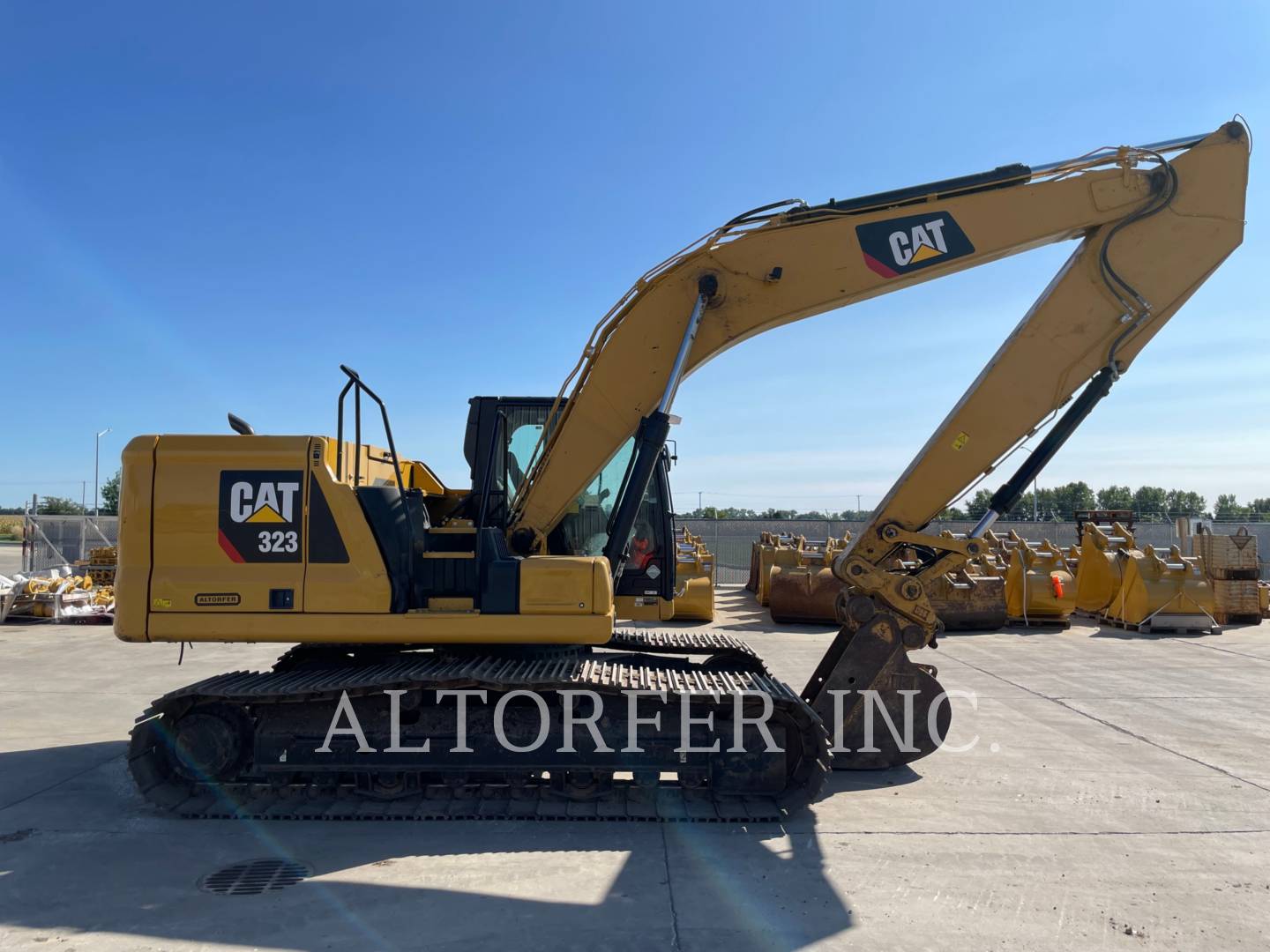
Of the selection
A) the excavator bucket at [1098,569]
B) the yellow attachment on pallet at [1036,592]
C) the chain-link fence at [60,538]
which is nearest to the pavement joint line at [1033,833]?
the yellow attachment on pallet at [1036,592]

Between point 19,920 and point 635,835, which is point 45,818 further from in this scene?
point 635,835

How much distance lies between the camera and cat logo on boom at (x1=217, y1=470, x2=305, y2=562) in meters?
5.78

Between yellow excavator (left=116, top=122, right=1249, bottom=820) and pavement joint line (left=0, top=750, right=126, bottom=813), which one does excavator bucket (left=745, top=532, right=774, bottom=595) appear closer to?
yellow excavator (left=116, top=122, right=1249, bottom=820)

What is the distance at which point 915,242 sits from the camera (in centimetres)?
611

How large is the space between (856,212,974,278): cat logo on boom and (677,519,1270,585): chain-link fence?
2142 centimetres

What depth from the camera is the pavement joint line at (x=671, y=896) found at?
4.02 meters

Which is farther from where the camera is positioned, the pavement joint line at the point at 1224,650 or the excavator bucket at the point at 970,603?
the excavator bucket at the point at 970,603

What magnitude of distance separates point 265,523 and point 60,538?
23.0 meters

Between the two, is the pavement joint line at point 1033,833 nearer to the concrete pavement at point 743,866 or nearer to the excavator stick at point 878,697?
the concrete pavement at point 743,866

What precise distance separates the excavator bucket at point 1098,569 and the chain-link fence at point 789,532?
964 centimetres

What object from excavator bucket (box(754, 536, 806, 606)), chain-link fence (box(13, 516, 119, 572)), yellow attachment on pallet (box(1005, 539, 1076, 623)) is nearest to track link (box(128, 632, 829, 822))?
excavator bucket (box(754, 536, 806, 606))

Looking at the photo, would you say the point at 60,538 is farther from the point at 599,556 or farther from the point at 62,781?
the point at 599,556

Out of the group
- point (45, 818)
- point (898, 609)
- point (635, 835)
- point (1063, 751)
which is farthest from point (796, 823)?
point (45, 818)

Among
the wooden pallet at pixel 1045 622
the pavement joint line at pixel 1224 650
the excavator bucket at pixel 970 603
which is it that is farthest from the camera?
the wooden pallet at pixel 1045 622
